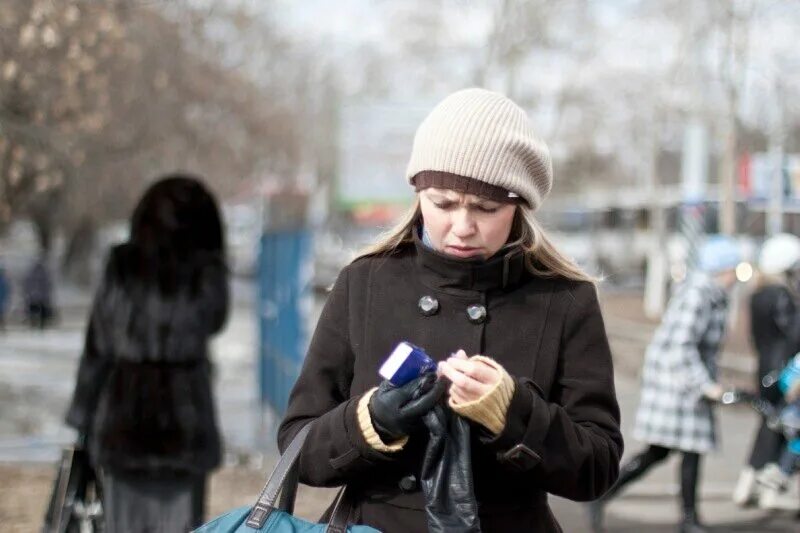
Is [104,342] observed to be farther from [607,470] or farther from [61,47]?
[61,47]

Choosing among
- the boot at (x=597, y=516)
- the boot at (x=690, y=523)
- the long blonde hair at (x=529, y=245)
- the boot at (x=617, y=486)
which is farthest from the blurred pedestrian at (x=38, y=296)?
the long blonde hair at (x=529, y=245)

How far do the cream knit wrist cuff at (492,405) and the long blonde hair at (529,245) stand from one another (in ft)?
1.03

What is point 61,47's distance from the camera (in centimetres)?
816

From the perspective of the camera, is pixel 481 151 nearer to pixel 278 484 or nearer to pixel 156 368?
pixel 278 484

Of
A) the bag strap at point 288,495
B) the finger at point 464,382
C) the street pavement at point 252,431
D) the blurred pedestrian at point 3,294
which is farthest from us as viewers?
the blurred pedestrian at point 3,294

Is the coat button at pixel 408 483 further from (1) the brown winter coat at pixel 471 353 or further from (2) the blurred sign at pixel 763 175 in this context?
(2) the blurred sign at pixel 763 175

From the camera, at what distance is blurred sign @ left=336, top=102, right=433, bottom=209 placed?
1716 centimetres

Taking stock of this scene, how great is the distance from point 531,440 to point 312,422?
40 centimetres

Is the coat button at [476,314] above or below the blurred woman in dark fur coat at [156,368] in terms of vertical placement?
above

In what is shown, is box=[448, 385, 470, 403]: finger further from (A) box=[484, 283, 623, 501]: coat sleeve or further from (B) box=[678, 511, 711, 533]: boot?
(B) box=[678, 511, 711, 533]: boot

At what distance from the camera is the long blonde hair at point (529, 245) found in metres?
2.18

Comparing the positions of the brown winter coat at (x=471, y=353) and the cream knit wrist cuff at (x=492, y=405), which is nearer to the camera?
the cream knit wrist cuff at (x=492, y=405)

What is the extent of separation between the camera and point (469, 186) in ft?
6.84

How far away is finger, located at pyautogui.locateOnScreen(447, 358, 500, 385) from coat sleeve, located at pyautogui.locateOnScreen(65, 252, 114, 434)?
3.07 meters
